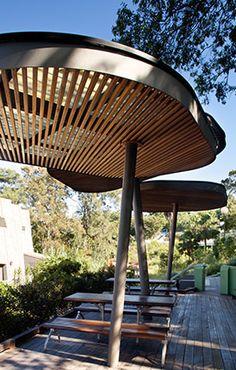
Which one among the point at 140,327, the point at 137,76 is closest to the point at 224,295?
the point at 140,327

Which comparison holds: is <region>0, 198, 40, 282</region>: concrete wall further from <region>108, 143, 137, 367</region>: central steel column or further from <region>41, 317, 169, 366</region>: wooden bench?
<region>108, 143, 137, 367</region>: central steel column

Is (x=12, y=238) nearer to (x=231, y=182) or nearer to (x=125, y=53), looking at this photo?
(x=231, y=182)

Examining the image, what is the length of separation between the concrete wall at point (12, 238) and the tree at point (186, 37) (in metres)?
17.5

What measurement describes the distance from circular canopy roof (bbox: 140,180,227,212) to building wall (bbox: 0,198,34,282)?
1436 cm

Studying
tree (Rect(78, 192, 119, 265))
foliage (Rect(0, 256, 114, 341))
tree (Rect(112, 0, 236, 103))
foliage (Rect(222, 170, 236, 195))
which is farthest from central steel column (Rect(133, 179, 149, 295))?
foliage (Rect(222, 170, 236, 195))

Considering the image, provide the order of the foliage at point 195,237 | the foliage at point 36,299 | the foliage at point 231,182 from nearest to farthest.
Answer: the foliage at point 36,299
the foliage at point 195,237
the foliage at point 231,182

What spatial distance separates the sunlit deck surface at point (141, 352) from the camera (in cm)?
404

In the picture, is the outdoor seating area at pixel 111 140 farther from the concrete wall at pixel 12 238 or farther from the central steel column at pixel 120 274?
the concrete wall at pixel 12 238

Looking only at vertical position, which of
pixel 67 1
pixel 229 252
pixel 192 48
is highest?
pixel 67 1

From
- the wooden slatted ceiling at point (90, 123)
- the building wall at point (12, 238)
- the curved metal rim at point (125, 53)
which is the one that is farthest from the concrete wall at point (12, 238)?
the curved metal rim at point (125, 53)

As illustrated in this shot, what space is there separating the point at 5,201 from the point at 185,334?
19.8m

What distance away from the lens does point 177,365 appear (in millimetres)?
4074

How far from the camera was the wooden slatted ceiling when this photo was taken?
2.86 meters

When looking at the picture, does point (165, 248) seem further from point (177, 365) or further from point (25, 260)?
point (177, 365)
